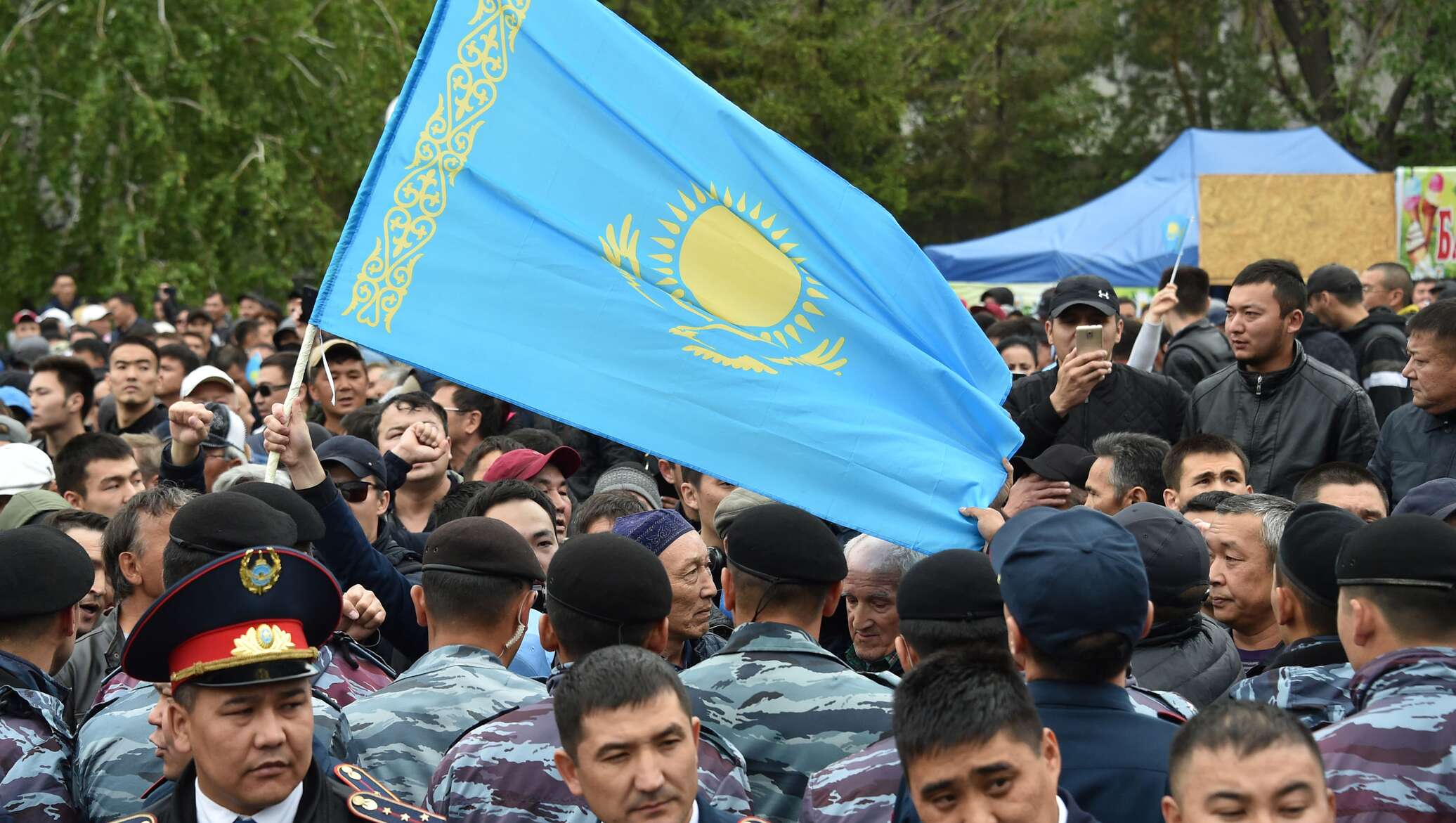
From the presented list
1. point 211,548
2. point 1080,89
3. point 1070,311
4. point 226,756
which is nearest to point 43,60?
point 1070,311

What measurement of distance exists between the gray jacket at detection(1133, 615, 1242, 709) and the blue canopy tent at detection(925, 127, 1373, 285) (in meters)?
16.5

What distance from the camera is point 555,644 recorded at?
4.68m

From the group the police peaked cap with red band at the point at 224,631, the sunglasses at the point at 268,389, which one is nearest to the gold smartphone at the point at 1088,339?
the police peaked cap with red band at the point at 224,631

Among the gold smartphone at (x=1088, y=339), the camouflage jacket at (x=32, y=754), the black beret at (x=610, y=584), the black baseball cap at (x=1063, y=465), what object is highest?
the gold smartphone at (x=1088, y=339)

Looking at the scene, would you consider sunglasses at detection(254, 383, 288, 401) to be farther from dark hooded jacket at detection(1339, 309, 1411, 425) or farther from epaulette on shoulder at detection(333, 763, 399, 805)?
epaulette on shoulder at detection(333, 763, 399, 805)

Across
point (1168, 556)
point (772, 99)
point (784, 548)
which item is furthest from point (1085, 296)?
point (772, 99)

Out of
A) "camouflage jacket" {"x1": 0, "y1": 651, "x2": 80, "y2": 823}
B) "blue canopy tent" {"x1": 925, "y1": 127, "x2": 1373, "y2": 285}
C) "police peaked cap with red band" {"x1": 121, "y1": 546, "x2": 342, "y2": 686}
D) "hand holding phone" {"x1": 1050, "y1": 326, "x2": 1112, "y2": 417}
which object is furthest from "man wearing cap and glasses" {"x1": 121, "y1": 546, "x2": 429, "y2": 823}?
"blue canopy tent" {"x1": 925, "y1": 127, "x2": 1373, "y2": 285}

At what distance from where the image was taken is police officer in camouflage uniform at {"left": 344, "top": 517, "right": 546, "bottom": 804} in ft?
13.5

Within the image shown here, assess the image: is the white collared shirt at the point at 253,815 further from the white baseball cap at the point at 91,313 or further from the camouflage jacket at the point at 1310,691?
the white baseball cap at the point at 91,313

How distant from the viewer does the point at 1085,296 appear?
7.63m

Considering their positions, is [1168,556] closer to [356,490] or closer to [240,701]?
[240,701]

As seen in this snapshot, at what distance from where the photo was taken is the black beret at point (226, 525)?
4402 mm

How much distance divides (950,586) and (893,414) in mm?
1197

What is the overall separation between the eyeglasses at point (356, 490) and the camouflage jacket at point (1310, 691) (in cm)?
372
